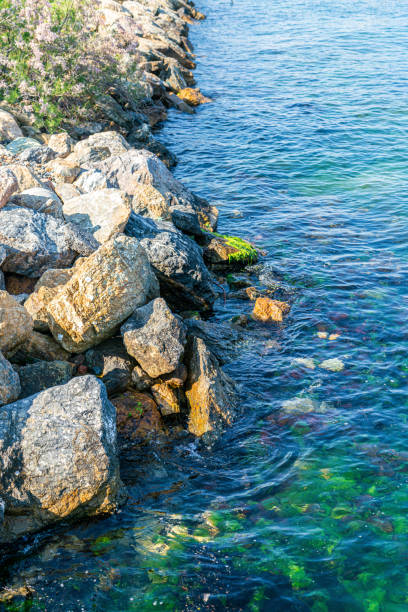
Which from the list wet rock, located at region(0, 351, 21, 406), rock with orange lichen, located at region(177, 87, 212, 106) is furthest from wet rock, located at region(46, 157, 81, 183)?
rock with orange lichen, located at region(177, 87, 212, 106)

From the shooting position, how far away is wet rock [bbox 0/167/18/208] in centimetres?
1240

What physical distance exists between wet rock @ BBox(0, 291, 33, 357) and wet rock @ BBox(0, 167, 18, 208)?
3.53 metres

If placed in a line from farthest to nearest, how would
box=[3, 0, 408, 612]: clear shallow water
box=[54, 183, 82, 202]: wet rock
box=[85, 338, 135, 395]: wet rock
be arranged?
box=[54, 183, 82, 202]: wet rock < box=[85, 338, 135, 395]: wet rock < box=[3, 0, 408, 612]: clear shallow water

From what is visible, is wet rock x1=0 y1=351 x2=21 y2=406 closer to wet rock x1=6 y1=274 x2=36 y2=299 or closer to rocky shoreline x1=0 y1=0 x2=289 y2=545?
rocky shoreline x1=0 y1=0 x2=289 y2=545

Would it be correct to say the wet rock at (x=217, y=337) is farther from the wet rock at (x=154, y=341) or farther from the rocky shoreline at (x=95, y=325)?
the wet rock at (x=154, y=341)

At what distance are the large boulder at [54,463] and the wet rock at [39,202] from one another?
6.31 meters

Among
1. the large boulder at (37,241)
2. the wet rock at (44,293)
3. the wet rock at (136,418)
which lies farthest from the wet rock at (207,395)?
the large boulder at (37,241)

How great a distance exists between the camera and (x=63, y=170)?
15.9 m

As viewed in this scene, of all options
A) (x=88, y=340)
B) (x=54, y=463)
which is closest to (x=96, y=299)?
(x=88, y=340)

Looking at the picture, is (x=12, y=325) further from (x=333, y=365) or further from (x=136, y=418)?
(x=333, y=365)

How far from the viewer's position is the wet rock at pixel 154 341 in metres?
10.6

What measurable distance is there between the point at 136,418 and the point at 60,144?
11833 mm

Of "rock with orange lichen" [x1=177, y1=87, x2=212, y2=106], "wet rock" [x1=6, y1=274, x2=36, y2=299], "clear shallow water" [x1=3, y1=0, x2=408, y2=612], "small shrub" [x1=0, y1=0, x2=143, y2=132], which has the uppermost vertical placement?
"small shrub" [x1=0, y1=0, x2=143, y2=132]

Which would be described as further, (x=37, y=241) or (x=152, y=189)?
(x=152, y=189)
